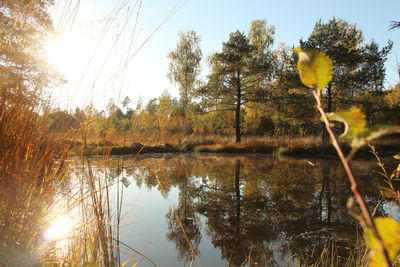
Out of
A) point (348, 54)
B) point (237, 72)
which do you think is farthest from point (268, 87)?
point (348, 54)

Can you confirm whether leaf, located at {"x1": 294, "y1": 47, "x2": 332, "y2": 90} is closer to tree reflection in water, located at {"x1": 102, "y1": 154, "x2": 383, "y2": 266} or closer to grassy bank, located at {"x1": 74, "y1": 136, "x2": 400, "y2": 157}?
tree reflection in water, located at {"x1": 102, "y1": 154, "x2": 383, "y2": 266}

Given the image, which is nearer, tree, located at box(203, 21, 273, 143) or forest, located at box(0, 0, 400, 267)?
forest, located at box(0, 0, 400, 267)

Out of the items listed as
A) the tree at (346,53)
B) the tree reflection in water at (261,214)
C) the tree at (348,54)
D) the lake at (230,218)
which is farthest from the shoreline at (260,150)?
the lake at (230,218)

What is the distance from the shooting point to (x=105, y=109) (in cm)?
130

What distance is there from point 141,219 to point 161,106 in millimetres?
→ 17491

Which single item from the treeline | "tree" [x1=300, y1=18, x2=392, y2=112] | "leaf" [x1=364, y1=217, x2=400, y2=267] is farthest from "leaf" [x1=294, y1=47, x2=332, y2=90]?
"tree" [x1=300, y1=18, x2=392, y2=112]

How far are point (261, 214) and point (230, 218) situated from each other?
0.41m

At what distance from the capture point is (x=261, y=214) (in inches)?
135

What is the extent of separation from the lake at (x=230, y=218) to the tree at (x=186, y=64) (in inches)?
540

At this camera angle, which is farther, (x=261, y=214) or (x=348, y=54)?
(x=348, y=54)

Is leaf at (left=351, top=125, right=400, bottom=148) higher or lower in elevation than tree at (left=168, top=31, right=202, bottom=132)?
lower

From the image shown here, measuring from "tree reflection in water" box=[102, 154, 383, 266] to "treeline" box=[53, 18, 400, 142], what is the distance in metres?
3.74

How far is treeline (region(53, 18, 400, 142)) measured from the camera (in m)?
11.9

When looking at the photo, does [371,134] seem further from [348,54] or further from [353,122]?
[348,54]
